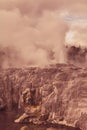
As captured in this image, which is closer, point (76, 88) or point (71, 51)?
point (76, 88)

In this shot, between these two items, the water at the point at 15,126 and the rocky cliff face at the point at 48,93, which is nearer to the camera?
the water at the point at 15,126

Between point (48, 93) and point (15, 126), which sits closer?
point (15, 126)

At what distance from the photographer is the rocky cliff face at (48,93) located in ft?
298

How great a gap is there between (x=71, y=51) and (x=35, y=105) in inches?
1136

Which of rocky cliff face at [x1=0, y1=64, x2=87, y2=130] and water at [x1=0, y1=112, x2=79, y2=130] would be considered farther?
rocky cliff face at [x1=0, y1=64, x2=87, y2=130]

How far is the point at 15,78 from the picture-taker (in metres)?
104

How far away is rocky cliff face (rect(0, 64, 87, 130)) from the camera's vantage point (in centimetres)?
9093

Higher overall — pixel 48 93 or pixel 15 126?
pixel 48 93

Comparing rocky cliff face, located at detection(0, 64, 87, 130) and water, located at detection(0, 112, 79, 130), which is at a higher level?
rocky cliff face, located at detection(0, 64, 87, 130)

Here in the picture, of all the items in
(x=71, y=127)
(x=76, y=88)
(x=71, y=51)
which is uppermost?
(x=71, y=51)

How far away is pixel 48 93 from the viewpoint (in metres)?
96.9

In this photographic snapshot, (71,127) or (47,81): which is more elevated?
(47,81)

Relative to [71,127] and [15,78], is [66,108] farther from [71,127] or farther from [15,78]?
[15,78]

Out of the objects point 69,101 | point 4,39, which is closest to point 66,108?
point 69,101
